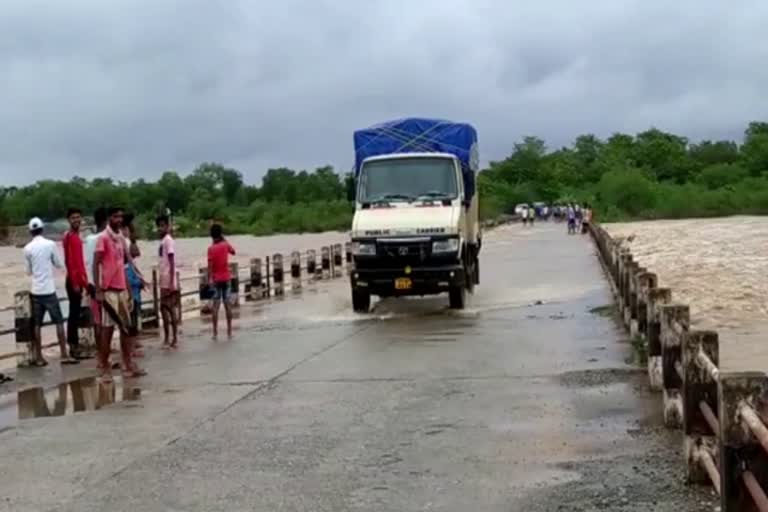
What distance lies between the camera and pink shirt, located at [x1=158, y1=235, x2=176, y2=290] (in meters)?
15.0

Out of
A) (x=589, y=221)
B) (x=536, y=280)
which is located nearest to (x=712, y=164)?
(x=589, y=221)

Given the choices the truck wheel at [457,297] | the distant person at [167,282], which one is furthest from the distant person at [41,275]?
the truck wheel at [457,297]

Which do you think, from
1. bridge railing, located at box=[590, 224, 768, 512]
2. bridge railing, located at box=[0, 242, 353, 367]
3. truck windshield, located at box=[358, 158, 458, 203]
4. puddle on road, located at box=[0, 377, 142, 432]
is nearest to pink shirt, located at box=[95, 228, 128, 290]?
puddle on road, located at box=[0, 377, 142, 432]

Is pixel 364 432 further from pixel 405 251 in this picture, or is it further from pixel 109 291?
pixel 405 251

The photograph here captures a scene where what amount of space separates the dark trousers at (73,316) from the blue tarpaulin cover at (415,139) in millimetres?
8144

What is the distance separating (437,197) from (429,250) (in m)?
1.15

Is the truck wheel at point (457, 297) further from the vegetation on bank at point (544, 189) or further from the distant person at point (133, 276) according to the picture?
the vegetation on bank at point (544, 189)

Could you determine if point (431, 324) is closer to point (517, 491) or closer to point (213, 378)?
point (213, 378)

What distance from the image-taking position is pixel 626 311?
1490 cm

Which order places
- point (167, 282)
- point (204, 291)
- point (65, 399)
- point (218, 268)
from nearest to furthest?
point (65, 399), point (167, 282), point (218, 268), point (204, 291)

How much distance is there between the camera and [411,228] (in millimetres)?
17969

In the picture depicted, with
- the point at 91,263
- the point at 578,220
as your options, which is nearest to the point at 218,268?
the point at 91,263

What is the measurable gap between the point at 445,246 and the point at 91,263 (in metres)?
6.73

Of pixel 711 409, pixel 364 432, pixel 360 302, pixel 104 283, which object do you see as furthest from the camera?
pixel 360 302
